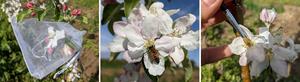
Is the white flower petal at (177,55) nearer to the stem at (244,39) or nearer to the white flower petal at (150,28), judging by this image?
the white flower petal at (150,28)

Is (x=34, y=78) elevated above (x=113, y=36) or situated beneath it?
situated beneath

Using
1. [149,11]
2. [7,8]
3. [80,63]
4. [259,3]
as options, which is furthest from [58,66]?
[259,3]

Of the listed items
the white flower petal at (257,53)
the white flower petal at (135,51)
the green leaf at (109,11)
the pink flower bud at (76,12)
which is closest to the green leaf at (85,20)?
the pink flower bud at (76,12)

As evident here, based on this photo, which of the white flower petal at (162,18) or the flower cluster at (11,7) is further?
the flower cluster at (11,7)

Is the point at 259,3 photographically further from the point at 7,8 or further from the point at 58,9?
the point at 7,8

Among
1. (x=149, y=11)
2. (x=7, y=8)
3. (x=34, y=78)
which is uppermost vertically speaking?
(x=149, y=11)

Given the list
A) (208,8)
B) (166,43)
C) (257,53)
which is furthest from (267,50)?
(166,43)

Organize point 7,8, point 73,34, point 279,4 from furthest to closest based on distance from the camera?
point 7,8 < point 73,34 < point 279,4

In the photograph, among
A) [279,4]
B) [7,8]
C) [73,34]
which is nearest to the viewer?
[279,4]
